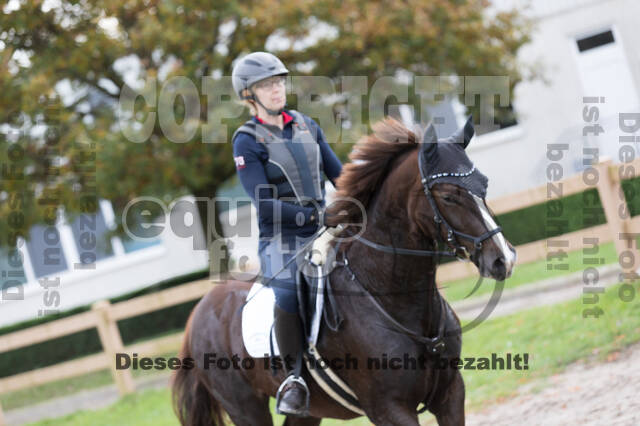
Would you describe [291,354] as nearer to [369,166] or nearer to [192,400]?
[369,166]

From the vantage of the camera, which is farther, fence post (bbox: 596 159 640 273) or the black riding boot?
fence post (bbox: 596 159 640 273)

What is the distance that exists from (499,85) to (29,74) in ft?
26.1

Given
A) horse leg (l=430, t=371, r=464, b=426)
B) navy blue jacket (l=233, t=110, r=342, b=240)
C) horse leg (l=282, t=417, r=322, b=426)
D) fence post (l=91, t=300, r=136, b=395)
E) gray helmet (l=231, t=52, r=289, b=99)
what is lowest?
fence post (l=91, t=300, r=136, b=395)

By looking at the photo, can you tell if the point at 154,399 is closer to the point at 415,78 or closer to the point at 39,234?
the point at 415,78

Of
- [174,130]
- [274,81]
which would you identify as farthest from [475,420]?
[174,130]

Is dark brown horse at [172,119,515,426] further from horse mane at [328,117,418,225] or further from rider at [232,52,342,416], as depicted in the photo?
rider at [232,52,342,416]

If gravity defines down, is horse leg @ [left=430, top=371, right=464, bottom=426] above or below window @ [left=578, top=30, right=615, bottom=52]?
below

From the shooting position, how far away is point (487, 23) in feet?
43.2

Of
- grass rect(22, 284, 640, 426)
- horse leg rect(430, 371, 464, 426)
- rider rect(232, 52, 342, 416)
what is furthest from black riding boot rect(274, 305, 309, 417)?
grass rect(22, 284, 640, 426)

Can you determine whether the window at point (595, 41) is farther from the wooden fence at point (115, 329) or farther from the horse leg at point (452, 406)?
the horse leg at point (452, 406)

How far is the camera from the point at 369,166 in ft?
12.6

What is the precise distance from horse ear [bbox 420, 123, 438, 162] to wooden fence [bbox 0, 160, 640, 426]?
5375mm

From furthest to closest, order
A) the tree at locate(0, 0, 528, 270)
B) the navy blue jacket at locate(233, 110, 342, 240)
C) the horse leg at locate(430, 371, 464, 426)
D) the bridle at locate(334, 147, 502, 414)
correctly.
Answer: the tree at locate(0, 0, 528, 270), the navy blue jacket at locate(233, 110, 342, 240), the horse leg at locate(430, 371, 464, 426), the bridle at locate(334, 147, 502, 414)

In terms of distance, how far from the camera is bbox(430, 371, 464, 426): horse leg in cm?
371
